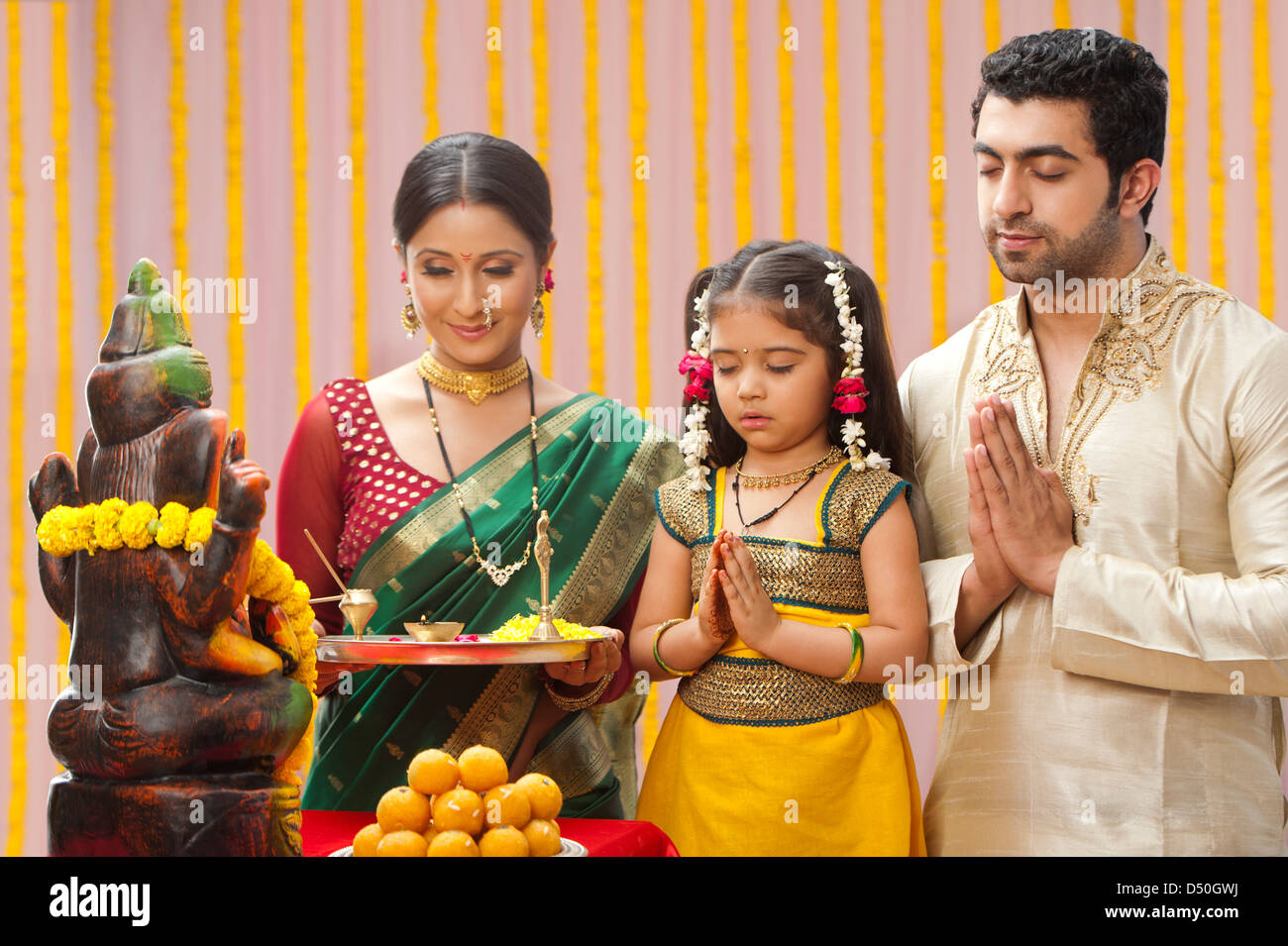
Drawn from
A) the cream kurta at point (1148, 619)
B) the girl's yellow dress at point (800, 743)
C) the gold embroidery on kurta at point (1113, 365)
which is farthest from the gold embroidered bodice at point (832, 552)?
the gold embroidery on kurta at point (1113, 365)

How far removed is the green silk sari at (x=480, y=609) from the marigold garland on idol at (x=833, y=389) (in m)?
0.28

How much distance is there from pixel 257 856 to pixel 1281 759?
1.55 meters

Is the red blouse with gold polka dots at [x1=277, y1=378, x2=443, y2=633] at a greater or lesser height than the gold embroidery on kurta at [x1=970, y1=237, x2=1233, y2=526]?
lesser

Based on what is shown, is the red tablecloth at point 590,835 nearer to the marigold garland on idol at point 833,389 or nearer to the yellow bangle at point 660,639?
the yellow bangle at point 660,639

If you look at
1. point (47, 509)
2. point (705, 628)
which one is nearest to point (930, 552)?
point (705, 628)

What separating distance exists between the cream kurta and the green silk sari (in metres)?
0.63

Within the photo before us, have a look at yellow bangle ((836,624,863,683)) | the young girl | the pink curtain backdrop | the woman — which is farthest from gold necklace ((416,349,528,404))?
the pink curtain backdrop

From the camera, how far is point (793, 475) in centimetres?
204

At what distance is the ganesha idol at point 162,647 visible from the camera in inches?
59.7

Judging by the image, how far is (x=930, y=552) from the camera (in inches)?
83.8

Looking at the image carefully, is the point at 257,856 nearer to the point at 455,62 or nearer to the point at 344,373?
the point at 344,373

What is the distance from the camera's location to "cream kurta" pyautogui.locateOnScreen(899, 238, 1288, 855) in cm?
180

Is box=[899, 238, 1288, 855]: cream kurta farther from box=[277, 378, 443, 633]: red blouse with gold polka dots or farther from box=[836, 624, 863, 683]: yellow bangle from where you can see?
box=[277, 378, 443, 633]: red blouse with gold polka dots

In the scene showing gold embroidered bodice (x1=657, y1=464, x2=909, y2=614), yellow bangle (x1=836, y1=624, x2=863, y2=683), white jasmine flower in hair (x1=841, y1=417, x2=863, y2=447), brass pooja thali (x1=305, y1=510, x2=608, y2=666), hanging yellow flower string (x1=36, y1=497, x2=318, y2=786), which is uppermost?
white jasmine flower in hair (x1=841, y1=417, x2=863, y2=447)
